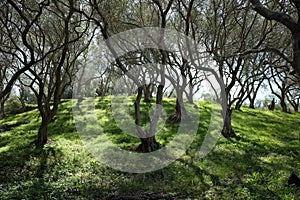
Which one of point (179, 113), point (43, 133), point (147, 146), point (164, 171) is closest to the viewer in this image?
point (164, 171)

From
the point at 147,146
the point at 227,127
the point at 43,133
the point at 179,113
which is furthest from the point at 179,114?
the point at 43,133

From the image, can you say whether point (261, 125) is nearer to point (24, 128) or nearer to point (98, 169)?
point (98, 169)

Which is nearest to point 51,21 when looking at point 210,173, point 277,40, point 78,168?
point 78,168

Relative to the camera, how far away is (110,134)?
66.9ft

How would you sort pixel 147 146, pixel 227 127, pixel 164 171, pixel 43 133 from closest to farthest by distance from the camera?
pixel 164 171 → pixel 147 146 → pixel 43 133 → pixel 227 127

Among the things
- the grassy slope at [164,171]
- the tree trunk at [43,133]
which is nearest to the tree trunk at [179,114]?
the grassy slope at [164,171]

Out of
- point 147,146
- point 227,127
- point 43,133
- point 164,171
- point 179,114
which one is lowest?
point 164,171

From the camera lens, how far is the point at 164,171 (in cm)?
1213

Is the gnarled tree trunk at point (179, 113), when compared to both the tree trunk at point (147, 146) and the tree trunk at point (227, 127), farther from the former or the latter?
the tree trunk at point (147, 146)

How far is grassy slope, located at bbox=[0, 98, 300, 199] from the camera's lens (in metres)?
9.44

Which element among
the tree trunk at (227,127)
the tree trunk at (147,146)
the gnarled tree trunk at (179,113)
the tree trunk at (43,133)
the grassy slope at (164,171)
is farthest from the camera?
the gnarled tree trunk at (179,113)

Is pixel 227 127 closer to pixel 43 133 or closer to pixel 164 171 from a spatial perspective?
pixel 164 171

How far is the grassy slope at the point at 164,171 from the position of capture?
9.44 meters

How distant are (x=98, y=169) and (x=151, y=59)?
11.0m
